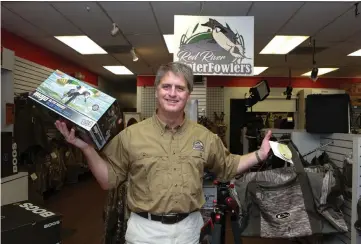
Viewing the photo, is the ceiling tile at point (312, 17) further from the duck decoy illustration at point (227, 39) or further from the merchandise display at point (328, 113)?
the merchandise display at point (328, 113)

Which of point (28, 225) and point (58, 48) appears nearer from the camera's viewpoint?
point (28, 225)

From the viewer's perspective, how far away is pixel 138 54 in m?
7.88

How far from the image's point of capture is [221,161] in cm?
185

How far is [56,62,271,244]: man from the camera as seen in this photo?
161 centimetres

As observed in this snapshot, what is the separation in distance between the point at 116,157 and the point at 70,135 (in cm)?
29

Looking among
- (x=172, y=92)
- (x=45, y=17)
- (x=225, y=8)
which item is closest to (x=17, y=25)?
(x=45, y=17)

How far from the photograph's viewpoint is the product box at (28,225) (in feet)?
5.77

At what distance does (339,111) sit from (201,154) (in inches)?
70.0

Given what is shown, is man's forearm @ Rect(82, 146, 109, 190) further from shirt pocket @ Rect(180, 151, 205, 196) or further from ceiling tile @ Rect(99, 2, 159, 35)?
ceiling tile @ Rect(99, 2, 159, 35)

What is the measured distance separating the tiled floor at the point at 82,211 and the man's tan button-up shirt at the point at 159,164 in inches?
109

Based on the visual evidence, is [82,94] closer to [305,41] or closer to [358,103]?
[305,41]

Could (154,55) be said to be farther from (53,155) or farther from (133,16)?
(53,155)

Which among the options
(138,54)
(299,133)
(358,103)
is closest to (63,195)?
(138,54)

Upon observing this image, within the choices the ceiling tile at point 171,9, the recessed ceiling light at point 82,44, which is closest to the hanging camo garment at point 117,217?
the ceiling tile at point 171,9
